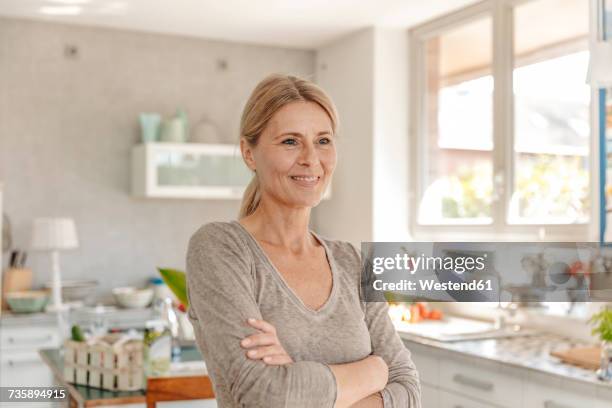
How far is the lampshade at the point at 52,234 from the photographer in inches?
148

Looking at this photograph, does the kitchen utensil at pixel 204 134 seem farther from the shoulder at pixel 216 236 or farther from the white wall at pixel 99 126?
the shoulder at pixel 216 236

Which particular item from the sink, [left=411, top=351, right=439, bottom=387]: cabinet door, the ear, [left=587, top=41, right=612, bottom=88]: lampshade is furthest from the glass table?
[left=587, top=41, right=612, bottom=88]: lampshade

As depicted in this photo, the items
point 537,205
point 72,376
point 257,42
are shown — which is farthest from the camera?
point 257,42

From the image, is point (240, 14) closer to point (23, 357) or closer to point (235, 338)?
point (23, 357)

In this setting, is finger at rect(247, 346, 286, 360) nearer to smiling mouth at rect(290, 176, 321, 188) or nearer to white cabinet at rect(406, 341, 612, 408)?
smiling mouth at rect(290, 176, 321, 188)

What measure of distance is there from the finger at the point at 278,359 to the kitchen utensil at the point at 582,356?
168 centimetres

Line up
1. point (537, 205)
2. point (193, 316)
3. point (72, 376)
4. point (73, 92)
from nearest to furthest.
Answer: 1. point (193, 316)
2. point (72, 376)
3. point (537, 205)
4. point (73, 92)

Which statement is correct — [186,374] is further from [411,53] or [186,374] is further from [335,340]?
[411,53]

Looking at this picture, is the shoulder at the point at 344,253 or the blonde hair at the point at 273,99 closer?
the blonde hair at the point at 273,99

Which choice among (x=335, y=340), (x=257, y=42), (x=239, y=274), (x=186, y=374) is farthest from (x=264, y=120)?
(x=257, y=42)

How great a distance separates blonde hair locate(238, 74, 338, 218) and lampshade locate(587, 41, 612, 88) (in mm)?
977

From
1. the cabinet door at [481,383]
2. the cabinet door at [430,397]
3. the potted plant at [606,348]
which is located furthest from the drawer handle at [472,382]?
the potted plant at [606,348]

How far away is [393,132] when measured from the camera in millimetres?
4191

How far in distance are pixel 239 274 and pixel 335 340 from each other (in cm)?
19
